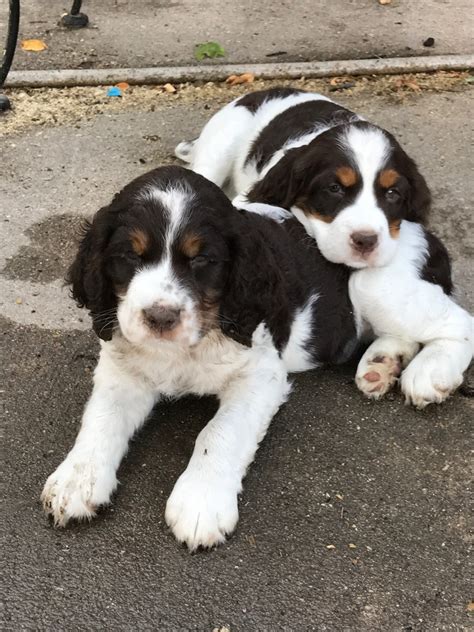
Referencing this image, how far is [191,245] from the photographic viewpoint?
10.1ft

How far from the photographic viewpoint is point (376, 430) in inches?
146

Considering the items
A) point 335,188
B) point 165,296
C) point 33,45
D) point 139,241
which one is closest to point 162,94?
point 33,45

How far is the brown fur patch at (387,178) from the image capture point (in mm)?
4070

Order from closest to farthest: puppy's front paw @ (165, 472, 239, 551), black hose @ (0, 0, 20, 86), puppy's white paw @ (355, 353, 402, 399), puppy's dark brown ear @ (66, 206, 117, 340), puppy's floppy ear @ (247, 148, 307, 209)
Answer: puppy's front paw @ (165, 472, 239, 551) → puppy's dark brown ear @ (66, 206, 117, 340) → puppy's white paw @ (355, 353, 402, 399) → puppy's floppy ear @ (247, 148, 307, 209) → black hose @ (0, 0, 20, 86)

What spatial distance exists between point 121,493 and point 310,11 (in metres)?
6.35

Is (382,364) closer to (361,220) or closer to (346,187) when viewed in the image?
(361,220)

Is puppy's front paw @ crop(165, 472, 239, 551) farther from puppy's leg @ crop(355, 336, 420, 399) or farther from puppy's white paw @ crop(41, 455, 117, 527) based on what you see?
puppy's leg @ crop(355, 336, 420, 399)

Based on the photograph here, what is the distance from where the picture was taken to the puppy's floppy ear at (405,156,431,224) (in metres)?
4.27

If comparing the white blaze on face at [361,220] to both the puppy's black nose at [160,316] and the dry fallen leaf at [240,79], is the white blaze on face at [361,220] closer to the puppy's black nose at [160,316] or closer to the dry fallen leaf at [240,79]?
the puppy's black nose at [160,316]

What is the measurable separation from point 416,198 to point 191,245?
1697mm

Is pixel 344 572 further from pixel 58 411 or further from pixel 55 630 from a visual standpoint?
pixel 58 411

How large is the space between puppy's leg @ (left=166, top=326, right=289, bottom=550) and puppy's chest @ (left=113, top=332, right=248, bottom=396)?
69mm

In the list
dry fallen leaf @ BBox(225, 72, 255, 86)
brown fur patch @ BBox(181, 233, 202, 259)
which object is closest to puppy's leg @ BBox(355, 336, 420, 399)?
brown fur patch @ BBox(181, 233, 202, 259)

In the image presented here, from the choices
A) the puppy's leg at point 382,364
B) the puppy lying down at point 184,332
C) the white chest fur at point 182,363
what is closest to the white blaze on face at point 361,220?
the puppy lying down at point 184,332
